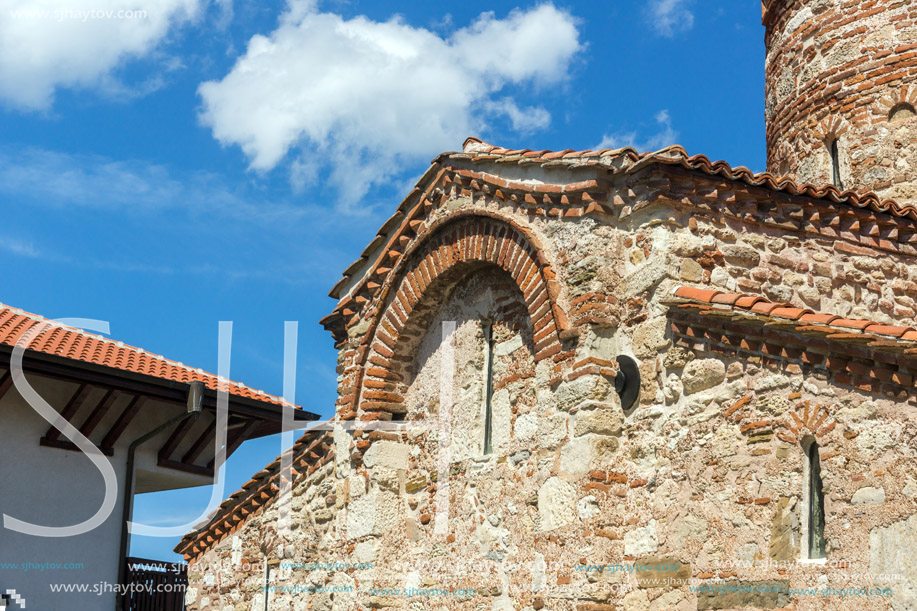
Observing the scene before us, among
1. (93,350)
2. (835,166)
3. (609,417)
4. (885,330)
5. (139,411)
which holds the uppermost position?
(835,166)

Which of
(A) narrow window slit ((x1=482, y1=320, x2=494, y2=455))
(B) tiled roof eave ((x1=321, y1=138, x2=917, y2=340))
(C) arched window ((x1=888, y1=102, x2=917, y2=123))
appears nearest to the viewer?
(B) tiled roof eave ((x1=321, y1=138, x2=917, y2=340))

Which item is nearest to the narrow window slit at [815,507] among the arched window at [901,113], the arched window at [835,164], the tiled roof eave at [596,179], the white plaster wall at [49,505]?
the tiled roof eave at [596,179]

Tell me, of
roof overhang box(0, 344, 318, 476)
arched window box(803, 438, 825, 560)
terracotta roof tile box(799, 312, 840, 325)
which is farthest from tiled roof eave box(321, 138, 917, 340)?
roof overhang box(0, 344, 318, 476)

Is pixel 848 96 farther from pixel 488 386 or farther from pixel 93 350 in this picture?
pixel 93 350

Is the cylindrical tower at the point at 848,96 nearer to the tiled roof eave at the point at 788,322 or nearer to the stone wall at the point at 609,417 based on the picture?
the stone wall at the point at 609,417

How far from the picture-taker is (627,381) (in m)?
6.43

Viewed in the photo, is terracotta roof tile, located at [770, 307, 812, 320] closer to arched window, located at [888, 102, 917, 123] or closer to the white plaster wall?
arched window, located at [888, 102, 917, 123]

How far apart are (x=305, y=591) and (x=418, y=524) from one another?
164 cm

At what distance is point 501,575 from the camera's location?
279 inches

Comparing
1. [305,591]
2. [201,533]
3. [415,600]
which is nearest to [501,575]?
[415,600]

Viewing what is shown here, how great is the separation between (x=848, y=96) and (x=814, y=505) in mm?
6149

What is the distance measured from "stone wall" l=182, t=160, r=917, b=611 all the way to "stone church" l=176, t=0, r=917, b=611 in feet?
0.06

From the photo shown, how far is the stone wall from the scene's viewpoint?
5.51 meters

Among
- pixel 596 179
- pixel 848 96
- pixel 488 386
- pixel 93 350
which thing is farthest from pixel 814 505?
pixel 93 350
